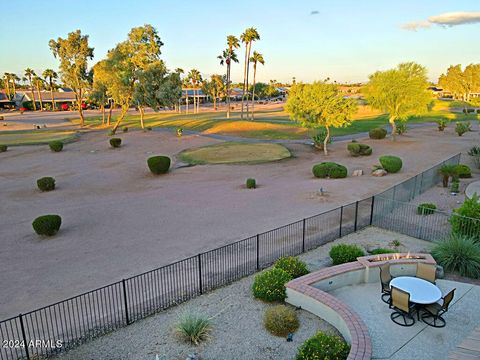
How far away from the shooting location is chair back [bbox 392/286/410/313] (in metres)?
8.84

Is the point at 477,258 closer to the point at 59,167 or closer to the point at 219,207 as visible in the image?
the point at 219,207

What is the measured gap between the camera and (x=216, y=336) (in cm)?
902

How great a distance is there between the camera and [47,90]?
412 feet

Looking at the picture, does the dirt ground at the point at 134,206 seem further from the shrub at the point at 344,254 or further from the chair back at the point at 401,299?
the chair back at the point at 401,299

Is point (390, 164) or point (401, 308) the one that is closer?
point (401, 308)

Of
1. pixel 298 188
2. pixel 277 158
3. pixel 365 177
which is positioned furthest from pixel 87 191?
pixel 365 177

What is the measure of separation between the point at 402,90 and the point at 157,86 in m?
31.5

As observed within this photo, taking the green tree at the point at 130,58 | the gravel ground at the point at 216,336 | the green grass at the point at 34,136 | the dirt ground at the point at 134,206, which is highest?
the green tree at the point at 130,58

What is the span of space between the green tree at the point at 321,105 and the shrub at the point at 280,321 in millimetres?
30372

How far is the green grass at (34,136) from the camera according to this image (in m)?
50.2

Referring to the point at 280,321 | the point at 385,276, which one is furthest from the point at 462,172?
the point at 280,321

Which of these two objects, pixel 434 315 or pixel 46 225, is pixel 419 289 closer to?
pixel 434 315

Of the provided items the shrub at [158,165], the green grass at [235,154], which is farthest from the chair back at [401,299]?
the green grass at [235,154]

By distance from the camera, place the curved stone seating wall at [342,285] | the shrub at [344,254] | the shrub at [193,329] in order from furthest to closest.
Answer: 1. the shrub at [344,254]
2. the shrub at [193,329]
3. the curved stone seating wall at [342,285]
